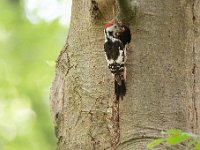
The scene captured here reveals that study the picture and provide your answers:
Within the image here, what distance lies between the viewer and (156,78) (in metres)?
2.76

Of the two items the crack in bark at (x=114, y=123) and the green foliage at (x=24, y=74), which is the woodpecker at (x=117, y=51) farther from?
the green foliage at (x=24, y=74)

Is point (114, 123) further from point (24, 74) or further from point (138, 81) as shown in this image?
point (24, 74)

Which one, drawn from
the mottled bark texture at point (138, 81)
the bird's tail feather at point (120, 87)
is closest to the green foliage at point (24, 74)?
the mottled bark texture at point (138, 81)

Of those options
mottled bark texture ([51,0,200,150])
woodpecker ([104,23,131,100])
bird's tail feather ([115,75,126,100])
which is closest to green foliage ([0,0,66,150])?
mottled bark texture ([51,0,200,150])

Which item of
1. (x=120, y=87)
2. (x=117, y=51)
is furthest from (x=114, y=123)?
(x=117, y=51)

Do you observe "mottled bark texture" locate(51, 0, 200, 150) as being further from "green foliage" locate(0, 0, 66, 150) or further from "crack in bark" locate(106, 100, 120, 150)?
"green foliage" locate(0, 0, 66, 150)

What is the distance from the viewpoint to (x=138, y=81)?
2.77 m

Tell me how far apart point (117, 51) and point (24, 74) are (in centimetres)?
486

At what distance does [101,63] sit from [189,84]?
482mm

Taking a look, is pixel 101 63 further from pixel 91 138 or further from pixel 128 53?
pixel 91 138

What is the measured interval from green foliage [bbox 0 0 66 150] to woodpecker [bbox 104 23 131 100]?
176 inches

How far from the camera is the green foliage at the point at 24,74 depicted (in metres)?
7.51

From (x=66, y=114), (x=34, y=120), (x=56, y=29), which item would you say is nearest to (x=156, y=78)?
(x=66, y=114)

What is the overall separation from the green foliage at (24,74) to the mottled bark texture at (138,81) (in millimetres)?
4347
